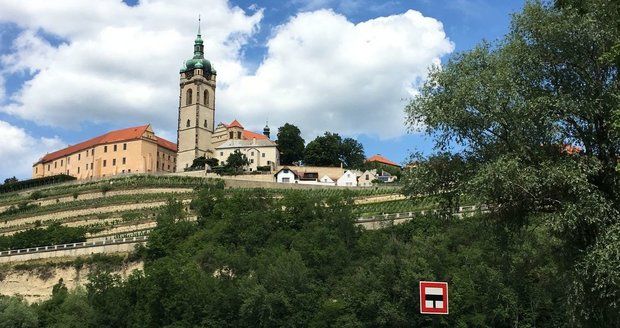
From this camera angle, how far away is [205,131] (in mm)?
123625

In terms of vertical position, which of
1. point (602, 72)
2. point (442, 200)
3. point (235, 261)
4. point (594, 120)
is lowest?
point (235, 261)

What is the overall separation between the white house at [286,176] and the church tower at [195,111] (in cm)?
1865

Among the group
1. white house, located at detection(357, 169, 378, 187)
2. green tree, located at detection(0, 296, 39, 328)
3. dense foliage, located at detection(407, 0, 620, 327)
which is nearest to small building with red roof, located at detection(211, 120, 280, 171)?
white house, located at detection(357, 169, 378, 187)

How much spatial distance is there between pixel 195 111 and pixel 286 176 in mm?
26312

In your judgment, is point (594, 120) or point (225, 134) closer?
point (594, 120)

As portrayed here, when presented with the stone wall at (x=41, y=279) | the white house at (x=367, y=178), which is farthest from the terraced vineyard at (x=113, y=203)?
the white house at (x=367, y=178)

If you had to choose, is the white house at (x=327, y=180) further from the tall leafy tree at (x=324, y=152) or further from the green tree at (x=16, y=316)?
the green tree at (x=16, y=316)

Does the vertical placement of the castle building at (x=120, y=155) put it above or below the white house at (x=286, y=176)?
above

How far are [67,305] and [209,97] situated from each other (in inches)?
2787

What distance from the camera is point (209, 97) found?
126750 mm

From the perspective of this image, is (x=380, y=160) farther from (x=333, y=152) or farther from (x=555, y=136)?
(x=555, y=136)

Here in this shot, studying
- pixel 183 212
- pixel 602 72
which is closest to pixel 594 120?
pixel 602 72

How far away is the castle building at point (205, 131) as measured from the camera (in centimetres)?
11712

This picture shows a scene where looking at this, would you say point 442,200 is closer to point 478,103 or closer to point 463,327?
point 478,103
